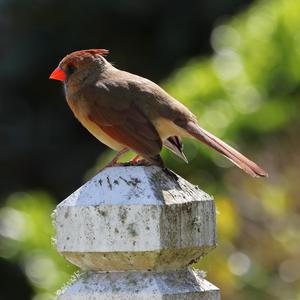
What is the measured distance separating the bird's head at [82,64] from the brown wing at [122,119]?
293 mm

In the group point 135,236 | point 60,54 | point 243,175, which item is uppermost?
point 135,236

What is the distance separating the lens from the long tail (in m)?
4.00

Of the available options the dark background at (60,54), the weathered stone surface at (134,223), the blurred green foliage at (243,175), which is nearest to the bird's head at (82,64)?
the weathered stone surface at (134,223)

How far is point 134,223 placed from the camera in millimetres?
3254

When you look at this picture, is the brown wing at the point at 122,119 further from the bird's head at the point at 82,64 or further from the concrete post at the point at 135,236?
the concrete post at the point at 135,236

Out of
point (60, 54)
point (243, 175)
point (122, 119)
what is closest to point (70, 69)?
point (122, 119)

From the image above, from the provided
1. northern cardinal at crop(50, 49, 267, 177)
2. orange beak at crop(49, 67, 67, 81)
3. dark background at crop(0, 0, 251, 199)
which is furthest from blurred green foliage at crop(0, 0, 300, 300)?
dark background at crop(0, 0, 251, 199)

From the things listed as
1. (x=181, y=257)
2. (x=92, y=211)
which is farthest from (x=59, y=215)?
(x=181, y=257)

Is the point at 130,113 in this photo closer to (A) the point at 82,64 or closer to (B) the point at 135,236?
(A) the point at 82,64

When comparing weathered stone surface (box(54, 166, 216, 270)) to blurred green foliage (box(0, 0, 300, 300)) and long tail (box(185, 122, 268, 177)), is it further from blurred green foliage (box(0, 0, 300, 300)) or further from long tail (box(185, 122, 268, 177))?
blurred green foliage (box(0, 0, 300, 300))

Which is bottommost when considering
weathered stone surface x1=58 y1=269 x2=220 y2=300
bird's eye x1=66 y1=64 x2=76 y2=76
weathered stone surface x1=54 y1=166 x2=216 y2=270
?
bird's eye x1=66 y1=64 x2=76 y2=76

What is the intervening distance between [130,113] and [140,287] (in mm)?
1054

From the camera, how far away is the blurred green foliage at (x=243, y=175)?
700cm

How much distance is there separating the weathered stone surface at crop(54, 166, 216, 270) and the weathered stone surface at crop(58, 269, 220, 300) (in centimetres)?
2
